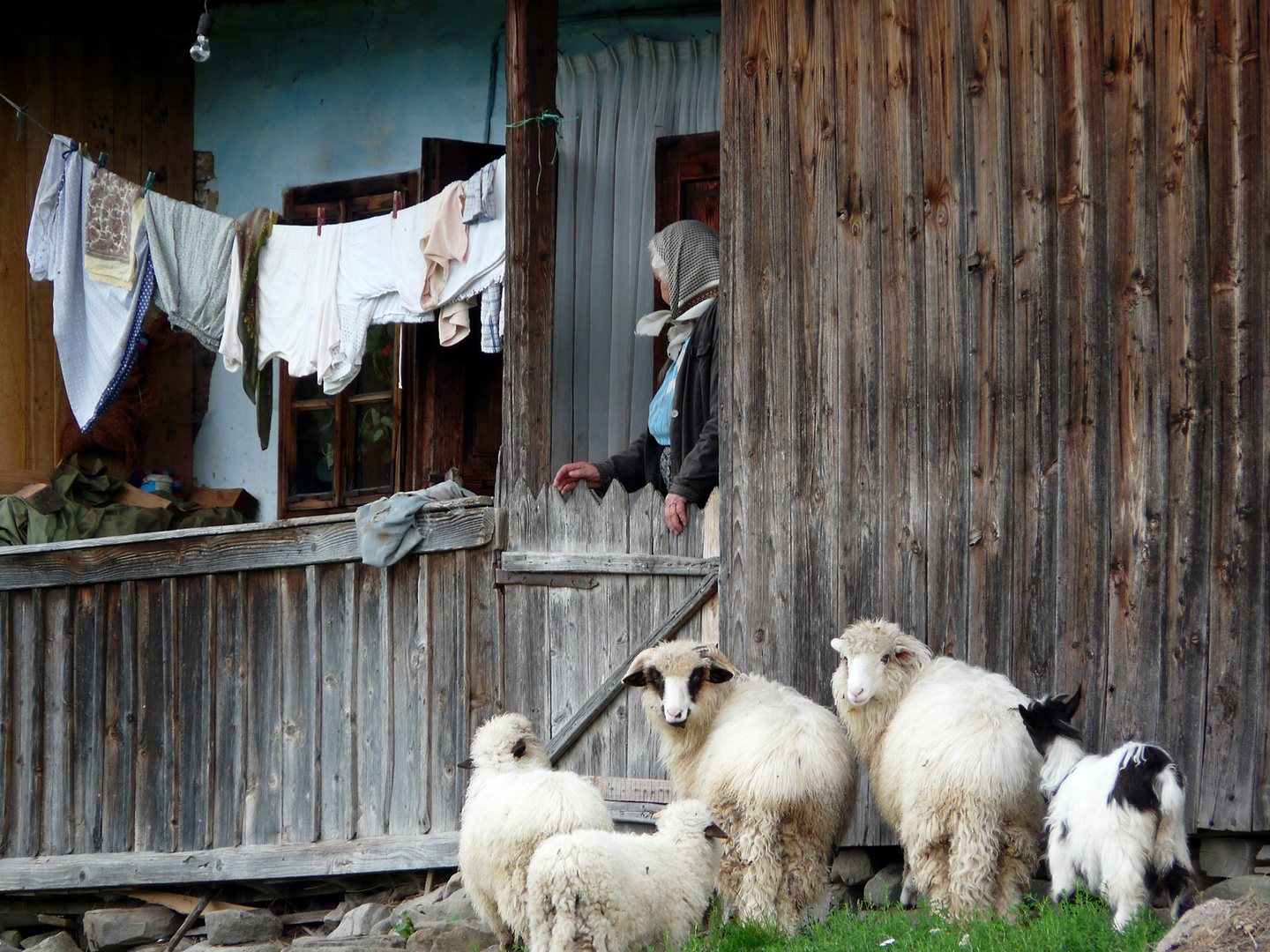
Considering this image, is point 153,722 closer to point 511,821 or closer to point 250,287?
point 250,287

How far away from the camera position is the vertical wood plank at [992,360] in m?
5.64

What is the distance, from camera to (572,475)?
7.14m

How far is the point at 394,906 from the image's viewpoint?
23.8 feet

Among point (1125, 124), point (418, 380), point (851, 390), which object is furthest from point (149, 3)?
point (1125, 124)

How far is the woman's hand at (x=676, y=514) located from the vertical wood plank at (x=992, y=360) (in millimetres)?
1485

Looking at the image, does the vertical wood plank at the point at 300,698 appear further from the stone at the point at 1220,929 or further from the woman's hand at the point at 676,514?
the stone at the point at 1220,929

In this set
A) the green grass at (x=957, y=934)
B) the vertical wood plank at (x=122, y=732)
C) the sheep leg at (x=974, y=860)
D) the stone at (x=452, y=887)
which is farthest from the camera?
the vertical wood plank at (x=122, y=732)

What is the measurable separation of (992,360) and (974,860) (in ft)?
6.99

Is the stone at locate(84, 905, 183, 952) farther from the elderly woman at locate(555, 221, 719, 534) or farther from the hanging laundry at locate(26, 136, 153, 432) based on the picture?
the elderly woman at locate(555, 221, 719, 534)

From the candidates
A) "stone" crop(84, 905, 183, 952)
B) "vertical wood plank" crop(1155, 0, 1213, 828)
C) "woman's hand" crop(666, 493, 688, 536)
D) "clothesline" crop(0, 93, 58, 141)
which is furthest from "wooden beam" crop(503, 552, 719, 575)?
"clothesline" crop(0, 93, 58, 141)

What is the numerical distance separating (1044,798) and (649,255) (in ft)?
14.9

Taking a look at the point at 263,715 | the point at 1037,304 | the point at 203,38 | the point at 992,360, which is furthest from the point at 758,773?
the point at 203,38

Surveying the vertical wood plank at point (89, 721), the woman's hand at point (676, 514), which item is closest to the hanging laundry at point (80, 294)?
the vertical wood plank at point (89, 721)

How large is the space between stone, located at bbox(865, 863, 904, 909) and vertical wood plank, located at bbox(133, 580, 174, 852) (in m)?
4.53
